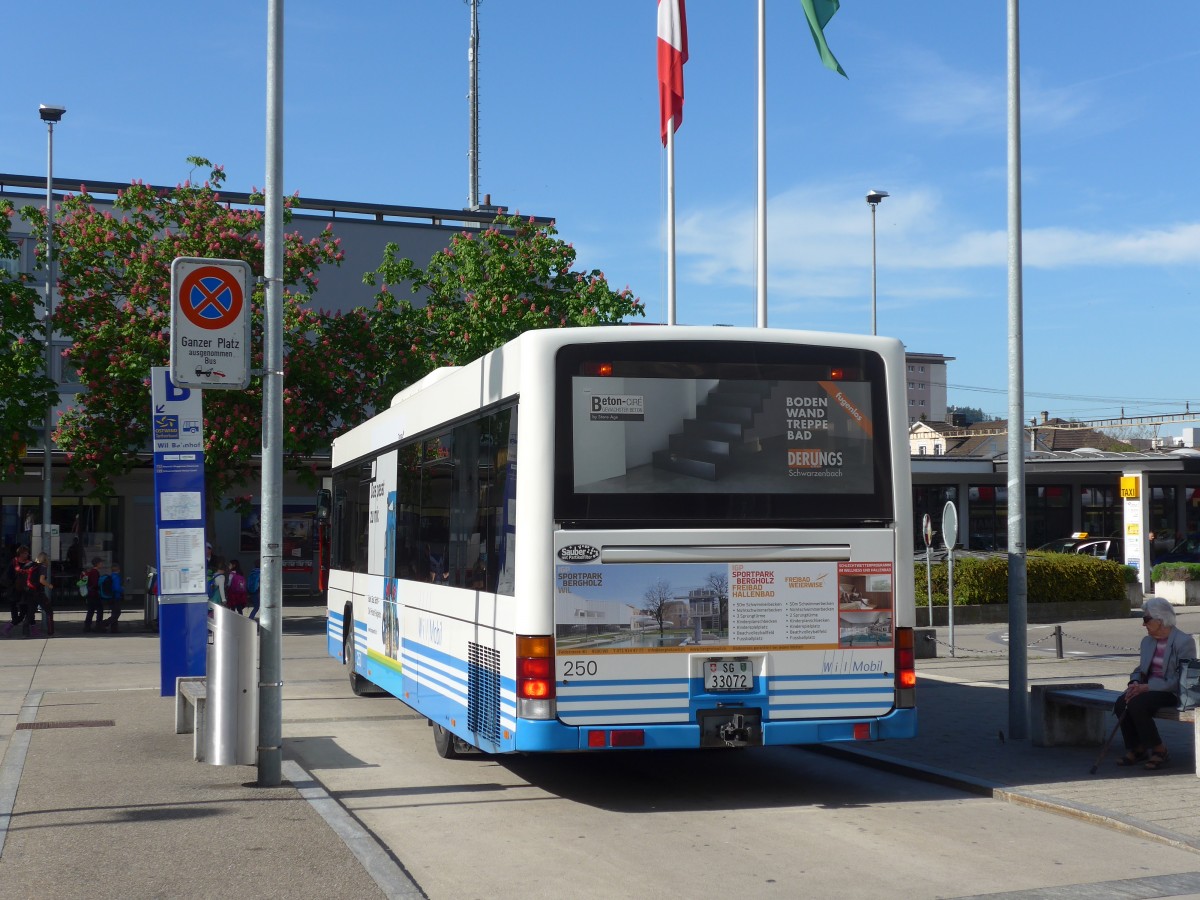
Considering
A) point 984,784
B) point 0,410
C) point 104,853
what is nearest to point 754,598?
point 984,784

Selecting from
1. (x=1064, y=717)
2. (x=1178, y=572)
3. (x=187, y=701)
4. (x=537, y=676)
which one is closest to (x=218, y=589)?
(x=187, y=701)

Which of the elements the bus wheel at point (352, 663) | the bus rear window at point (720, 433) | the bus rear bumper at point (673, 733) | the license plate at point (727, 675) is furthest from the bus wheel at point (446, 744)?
the bus wheel at point (352, 663)

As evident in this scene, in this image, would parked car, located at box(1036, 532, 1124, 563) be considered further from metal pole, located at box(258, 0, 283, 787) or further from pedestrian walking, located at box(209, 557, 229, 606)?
metal pole, located at box(258, 0, 283, 787)

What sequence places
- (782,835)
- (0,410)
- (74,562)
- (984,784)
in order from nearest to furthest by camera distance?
(782,835) → (984,784) → (0,410) → (74,562)

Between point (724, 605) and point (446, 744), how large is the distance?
3395mm

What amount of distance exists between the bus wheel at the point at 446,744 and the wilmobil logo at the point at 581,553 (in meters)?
3.13

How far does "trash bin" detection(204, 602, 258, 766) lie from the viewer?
950cm

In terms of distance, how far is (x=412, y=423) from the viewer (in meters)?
12.2

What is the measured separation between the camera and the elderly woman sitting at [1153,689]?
396 inches

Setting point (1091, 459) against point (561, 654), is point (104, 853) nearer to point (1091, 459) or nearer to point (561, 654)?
point (561, 654)

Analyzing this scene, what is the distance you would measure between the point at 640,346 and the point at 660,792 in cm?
328

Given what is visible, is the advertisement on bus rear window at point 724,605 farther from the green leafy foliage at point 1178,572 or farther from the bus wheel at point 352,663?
the green leafy foliage at point 1178,572

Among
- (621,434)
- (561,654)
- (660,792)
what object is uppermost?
(621,434)

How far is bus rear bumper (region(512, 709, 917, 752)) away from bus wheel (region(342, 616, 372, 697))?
7.05 metres
